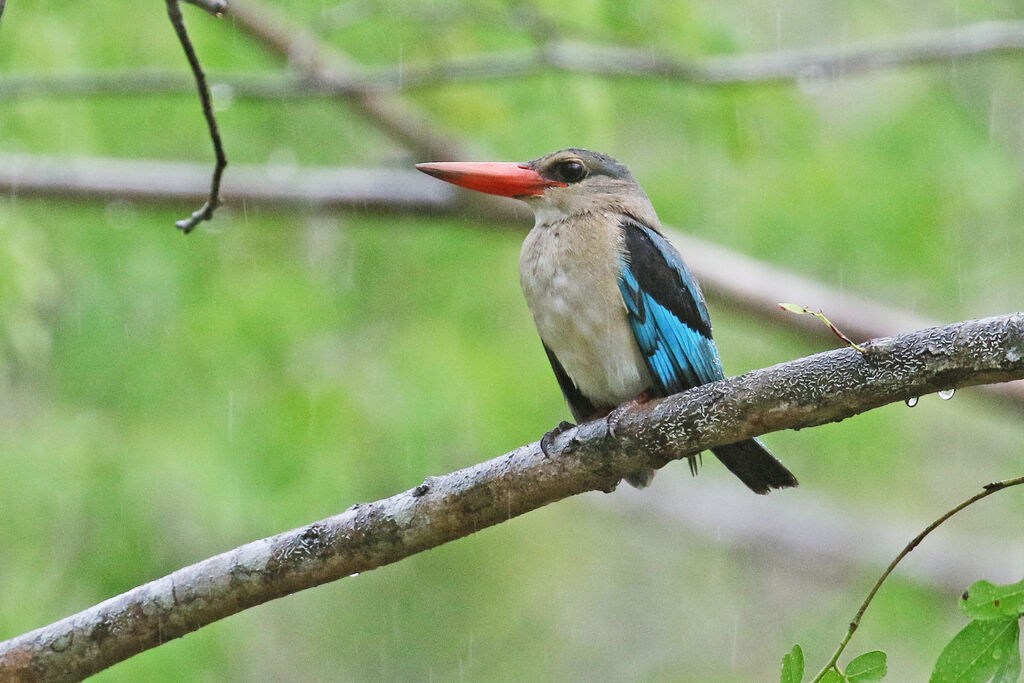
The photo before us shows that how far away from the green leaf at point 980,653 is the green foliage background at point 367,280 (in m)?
3.20

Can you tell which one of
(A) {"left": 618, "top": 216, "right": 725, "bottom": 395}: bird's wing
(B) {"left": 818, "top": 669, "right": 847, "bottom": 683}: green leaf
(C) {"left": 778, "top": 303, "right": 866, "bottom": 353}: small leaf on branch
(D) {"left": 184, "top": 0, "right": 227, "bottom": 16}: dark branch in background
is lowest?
(A) {"left": 618, "top": 216, "right": 725, "bottom": 395}: bird's wing

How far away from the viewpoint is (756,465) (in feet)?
10.3

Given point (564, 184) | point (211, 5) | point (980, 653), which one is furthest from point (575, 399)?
point (980, 653)

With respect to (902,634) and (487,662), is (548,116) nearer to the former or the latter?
(902,634)

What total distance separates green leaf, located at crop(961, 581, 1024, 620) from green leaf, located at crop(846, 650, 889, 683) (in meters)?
0.16

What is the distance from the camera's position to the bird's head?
3.81 m

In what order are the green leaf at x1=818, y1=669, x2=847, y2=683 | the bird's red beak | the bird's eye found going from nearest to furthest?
1. the green leaf at x1=818, y1=669, x2=847, y2=683
2. the bird's red beak
3. the bird's eye

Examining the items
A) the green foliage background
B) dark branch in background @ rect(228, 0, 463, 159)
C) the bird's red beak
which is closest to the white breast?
the bird's red beak

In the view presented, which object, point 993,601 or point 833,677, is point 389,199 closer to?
point 833,677

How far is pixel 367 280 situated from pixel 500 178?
3621 mm

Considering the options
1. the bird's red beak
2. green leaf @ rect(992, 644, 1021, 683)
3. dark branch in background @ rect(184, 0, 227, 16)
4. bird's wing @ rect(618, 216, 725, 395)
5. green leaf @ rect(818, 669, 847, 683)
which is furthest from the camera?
the bird's red beak

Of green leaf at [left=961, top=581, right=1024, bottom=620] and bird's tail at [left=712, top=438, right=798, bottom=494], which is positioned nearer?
green leaf at [left=961, top=581, right=1024, bottom=620]

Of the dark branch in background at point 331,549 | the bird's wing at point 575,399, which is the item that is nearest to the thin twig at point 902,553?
the dark branch in background at point 331,549

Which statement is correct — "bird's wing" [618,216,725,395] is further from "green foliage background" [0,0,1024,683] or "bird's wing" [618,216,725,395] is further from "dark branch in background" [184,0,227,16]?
"green foliage background" [0,0,1024,683]
